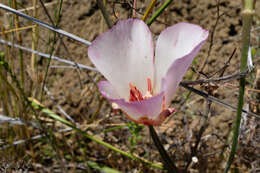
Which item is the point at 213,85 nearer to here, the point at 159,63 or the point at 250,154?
the point at 159,63

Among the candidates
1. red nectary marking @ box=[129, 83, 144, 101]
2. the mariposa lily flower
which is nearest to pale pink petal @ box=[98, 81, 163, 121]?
the mariposa lily flower

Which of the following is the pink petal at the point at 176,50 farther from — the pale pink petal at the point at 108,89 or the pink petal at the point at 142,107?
the pale pink petal at the point at 108,89

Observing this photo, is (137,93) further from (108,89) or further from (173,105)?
(173,105)

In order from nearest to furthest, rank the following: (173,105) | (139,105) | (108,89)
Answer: (139,105) → (108,89) → (173,105)

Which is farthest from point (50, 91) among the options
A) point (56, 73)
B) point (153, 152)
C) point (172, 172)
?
point (172, 172)

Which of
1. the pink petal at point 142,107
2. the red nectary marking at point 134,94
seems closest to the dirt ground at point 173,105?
the red nectary marking at point 134,94

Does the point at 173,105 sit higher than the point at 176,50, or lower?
lower

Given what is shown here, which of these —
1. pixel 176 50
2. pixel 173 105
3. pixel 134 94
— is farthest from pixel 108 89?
pixel 173 105
